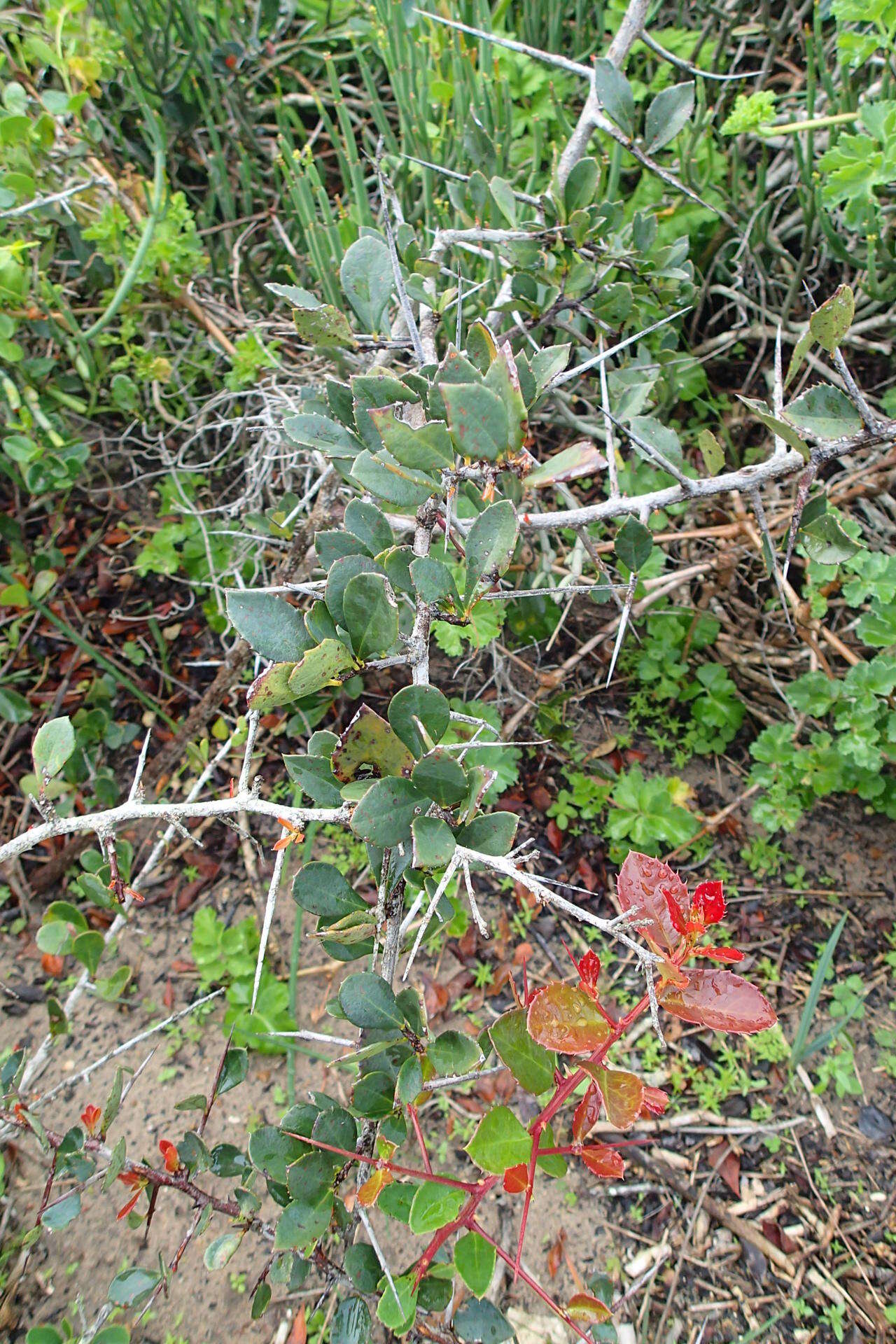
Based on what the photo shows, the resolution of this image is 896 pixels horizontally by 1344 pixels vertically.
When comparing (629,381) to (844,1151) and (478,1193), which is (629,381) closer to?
(478,1193)

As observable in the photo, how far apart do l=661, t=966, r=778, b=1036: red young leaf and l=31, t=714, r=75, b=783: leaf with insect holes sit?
66cm

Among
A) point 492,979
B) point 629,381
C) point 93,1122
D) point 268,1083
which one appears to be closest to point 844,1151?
point 492,979

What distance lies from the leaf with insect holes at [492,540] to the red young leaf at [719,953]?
0.39 metres

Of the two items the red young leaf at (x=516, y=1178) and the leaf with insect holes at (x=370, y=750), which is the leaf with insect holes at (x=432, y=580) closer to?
the leaf with insect holes at (x=370, y=750)

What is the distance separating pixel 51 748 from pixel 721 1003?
721 mm

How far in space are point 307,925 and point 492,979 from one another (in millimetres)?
384

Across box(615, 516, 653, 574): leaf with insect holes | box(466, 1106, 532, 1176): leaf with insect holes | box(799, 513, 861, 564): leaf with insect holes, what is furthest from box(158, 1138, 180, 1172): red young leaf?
box(799, 513, 861, 564): leaf with insect holes

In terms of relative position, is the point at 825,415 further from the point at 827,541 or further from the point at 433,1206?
the point at 433,1206

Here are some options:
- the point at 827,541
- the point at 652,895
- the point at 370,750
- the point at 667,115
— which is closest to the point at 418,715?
the point at 370,750

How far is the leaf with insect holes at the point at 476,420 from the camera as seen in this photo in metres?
0.69

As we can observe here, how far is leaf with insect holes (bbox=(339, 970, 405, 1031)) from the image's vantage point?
0.78 meters

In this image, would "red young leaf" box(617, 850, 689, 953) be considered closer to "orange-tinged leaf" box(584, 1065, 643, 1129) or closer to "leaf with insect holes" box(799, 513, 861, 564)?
"orange-tinged leaf" box(584, 1065, 643, 1129)

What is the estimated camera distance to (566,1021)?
0.73 m

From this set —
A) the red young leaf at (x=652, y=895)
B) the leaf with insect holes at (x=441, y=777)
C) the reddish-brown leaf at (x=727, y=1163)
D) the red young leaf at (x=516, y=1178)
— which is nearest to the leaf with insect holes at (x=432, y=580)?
the leaf with insect holes at (x=441, y=777)
